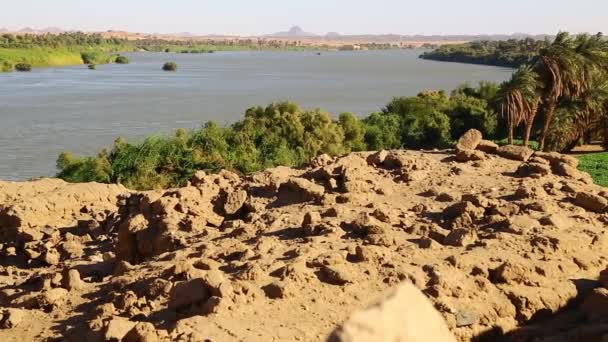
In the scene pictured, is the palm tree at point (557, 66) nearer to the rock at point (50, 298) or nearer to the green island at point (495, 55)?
the rock at point (50, 298)

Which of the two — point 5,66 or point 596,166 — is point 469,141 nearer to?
point 596,166

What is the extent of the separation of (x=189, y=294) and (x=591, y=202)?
482 centimetres

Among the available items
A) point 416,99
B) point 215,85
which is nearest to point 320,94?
point 215,85

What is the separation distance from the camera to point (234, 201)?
8016mm

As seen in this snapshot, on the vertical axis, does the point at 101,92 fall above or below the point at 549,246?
below

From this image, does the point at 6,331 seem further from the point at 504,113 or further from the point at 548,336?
the point at 504,113

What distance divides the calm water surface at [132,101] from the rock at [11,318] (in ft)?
56.6

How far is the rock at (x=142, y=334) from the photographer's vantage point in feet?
15.4

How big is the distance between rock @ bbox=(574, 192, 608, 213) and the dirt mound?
0.04 feet

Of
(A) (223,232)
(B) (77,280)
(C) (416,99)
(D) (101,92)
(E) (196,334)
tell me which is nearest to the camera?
(E) (196,334)

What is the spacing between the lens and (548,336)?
17.1ft

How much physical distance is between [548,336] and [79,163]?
16378 millimetres

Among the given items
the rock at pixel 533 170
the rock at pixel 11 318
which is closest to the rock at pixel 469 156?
the rock at pixel 533 170

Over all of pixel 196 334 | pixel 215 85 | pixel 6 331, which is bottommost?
pixel 215 85
